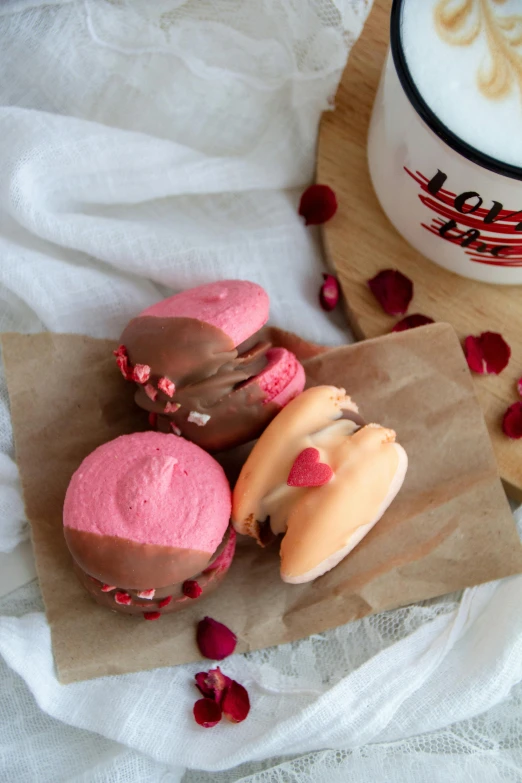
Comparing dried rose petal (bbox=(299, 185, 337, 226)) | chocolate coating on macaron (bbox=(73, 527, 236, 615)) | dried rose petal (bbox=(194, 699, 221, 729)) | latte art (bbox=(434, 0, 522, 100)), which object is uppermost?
latte art (bbox=(434, 0, 522, 100))

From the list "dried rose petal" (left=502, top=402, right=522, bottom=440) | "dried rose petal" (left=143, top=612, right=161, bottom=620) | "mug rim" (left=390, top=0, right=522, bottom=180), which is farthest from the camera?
"dried rose petal" (left=502, top=402, right=522, bottom=440)

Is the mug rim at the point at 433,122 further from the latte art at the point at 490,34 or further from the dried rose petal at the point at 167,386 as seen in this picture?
the dried rose petal at the point at 167,386

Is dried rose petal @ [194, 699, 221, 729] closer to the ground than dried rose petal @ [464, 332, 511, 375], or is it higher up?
closer to the ground

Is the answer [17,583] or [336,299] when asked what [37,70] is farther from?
[17,583]

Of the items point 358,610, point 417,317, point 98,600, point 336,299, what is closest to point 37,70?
point 336,299

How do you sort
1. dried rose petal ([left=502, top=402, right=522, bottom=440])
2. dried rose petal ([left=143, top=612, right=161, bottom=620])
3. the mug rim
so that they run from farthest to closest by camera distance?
dried rose petal ([left=502, top=402, right=522, bottom=440]), dried rose petal ([left=143, top=612, right=161, bottom=620]), the mug rim

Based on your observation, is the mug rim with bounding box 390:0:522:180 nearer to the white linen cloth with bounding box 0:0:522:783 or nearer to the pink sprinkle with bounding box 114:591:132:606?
the white linen cloth with bounding box 0:0:522:783

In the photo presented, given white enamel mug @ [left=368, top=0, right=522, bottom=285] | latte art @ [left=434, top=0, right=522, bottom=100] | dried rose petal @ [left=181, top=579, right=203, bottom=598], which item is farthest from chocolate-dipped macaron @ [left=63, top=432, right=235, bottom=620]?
latte art @ [left=434, top=0, right=522, bottom=100]
